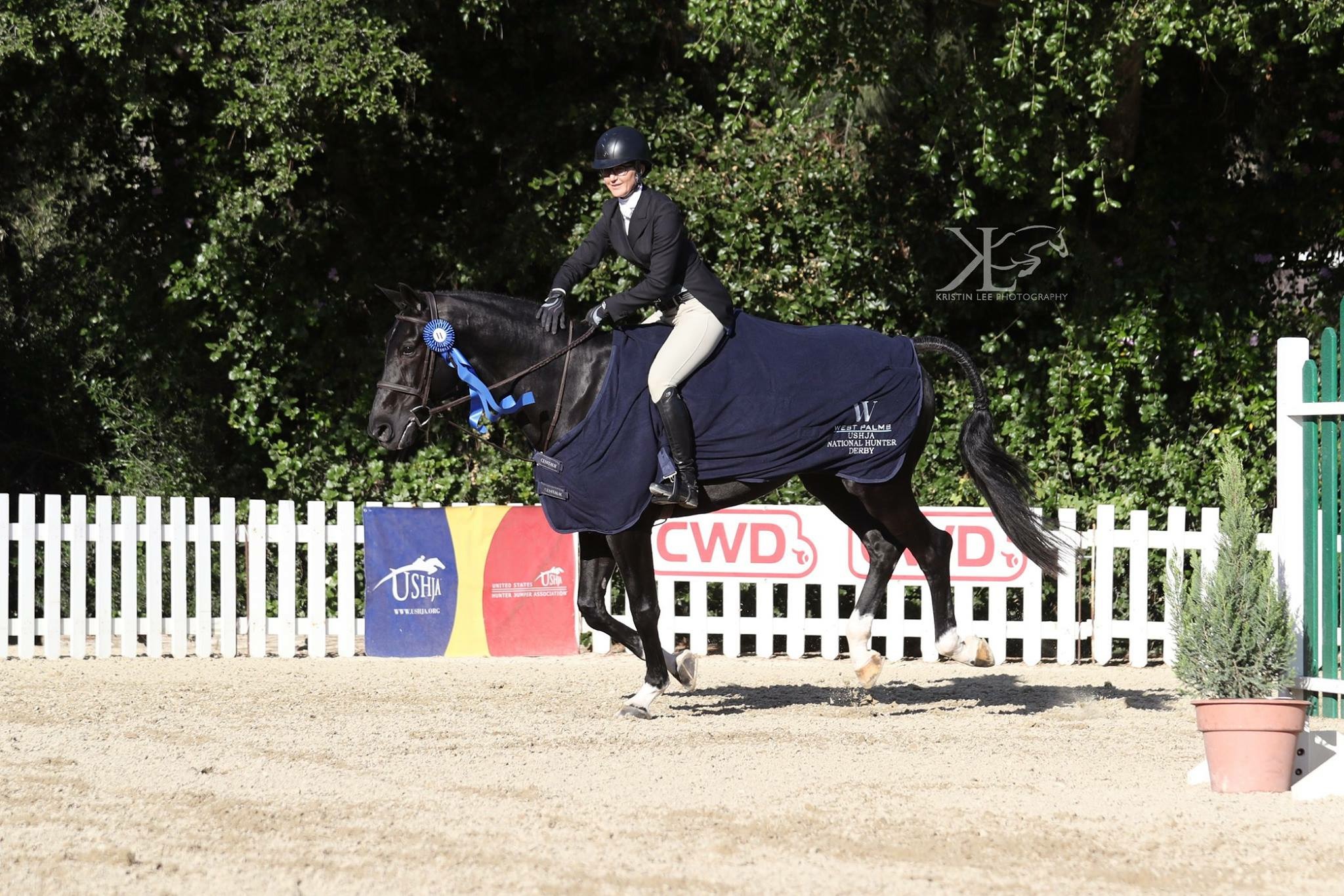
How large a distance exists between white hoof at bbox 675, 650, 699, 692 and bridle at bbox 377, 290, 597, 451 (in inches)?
53.4

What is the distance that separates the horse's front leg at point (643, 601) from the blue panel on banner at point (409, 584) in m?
3.35

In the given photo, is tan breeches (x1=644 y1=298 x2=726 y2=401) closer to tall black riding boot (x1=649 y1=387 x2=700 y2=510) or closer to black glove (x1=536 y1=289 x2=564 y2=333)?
tall black riding boot (x1=649 y1=387 x2=700 y2=510)

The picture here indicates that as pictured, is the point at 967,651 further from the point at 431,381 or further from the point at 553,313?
the point at 431,381

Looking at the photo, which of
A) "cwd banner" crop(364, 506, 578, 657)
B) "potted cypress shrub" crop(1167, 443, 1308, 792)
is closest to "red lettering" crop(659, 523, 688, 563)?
"cwd banner" crop(364, 506, 578, 657)

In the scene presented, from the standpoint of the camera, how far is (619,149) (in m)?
6.74

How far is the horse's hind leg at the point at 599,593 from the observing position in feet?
23.2

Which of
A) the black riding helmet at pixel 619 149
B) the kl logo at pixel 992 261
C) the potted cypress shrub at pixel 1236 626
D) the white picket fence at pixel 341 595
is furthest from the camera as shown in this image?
the kl logo at pixel 992 261

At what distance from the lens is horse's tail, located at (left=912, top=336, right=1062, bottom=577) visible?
7.48m

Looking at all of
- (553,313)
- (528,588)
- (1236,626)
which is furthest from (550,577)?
(1236,626)

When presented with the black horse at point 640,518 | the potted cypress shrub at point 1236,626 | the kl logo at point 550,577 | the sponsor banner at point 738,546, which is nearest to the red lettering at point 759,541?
the sponsor banner at point 738,546

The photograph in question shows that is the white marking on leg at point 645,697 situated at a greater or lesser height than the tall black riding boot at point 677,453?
lesser

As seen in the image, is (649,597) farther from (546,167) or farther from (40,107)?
(40,107)

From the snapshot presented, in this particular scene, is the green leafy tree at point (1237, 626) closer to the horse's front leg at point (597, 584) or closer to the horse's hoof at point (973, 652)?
the horse's hoof at point (973, 652)

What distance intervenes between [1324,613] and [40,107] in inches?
393
